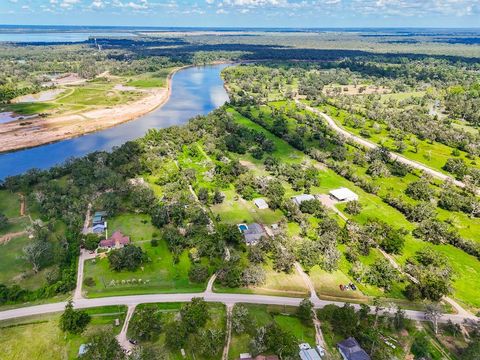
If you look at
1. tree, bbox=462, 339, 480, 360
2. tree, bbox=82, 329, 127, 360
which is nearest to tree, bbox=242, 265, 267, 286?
tree, bbox=82, 329, 127, 360

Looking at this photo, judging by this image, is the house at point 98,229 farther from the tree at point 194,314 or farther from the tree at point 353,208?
the tree at point 353,208

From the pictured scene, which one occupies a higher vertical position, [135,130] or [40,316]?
[40,316]

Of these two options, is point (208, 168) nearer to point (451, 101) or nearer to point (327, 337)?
point (327, 337)

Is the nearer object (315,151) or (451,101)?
(315,151)

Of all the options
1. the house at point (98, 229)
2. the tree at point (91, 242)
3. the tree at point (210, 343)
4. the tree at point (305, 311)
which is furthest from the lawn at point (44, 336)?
the tree at point (305, 311)

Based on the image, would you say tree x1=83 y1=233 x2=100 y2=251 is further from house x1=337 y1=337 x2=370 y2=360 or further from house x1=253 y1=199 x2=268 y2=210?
house x1=337 y1=337 x2=370 y2=360

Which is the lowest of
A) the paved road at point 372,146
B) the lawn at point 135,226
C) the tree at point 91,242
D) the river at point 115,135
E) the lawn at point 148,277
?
the river at point 115,135

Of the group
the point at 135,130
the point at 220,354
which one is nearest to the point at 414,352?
the point at 220,354
